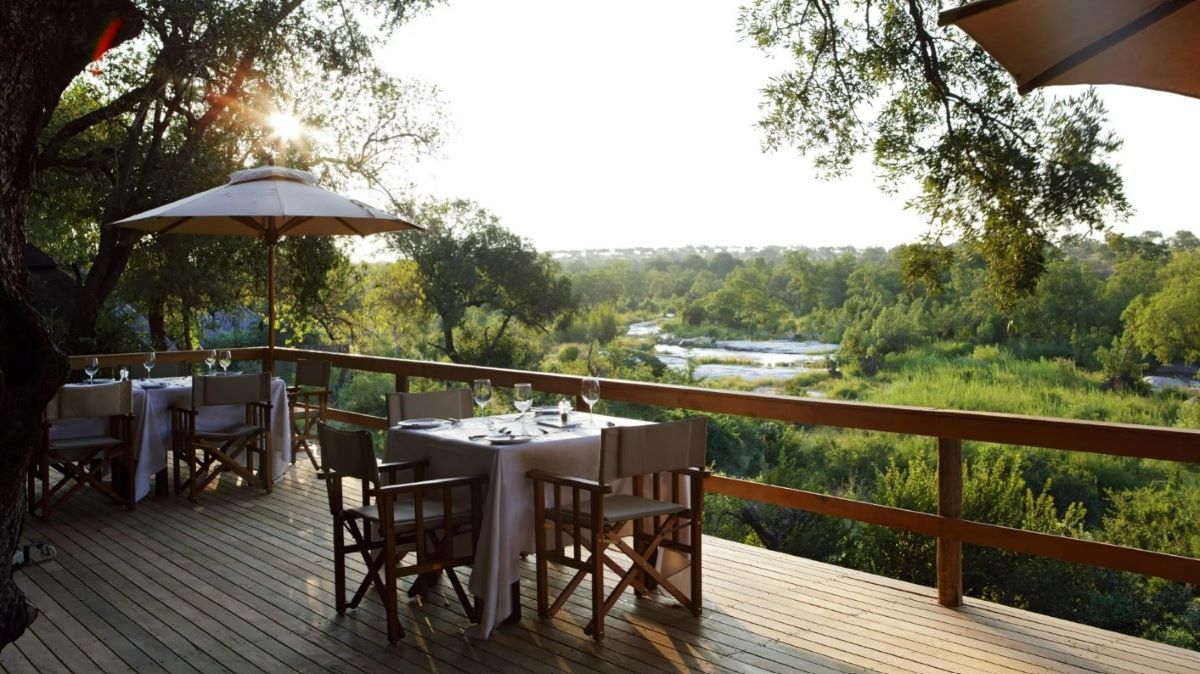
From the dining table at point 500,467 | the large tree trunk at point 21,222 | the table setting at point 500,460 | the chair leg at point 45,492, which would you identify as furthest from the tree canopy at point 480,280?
the large tree trunk at point 21,222

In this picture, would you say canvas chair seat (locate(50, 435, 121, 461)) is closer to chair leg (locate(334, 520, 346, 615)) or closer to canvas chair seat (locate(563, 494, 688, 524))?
chair leg (locate(334, 520, 346, 615))

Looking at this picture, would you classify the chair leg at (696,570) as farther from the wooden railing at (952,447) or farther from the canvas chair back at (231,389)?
the canvas chair back at (231,389)

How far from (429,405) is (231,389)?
2.14 meters

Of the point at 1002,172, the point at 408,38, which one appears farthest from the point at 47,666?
the point at 408,38

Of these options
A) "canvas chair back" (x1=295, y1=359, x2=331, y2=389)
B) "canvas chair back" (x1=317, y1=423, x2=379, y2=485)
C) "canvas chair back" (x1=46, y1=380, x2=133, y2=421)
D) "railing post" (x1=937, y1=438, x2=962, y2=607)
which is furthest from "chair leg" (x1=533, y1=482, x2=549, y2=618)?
"canvas chair back" (x1=295, y1=359, x2=331, y2=389)

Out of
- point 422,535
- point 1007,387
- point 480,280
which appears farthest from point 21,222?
point 1007,387

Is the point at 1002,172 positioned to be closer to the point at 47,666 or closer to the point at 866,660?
the point at 866,660

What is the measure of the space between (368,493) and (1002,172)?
6.49 meters

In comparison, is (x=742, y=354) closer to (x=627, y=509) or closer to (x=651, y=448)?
(x=627, y=509)

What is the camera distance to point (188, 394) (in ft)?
22.7

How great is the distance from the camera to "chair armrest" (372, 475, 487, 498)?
3922 mm

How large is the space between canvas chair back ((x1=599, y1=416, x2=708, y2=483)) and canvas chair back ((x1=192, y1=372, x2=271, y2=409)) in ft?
11.8

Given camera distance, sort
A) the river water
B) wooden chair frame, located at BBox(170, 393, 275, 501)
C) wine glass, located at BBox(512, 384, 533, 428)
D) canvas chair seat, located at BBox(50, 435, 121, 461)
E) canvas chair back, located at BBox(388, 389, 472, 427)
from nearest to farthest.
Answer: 1. wine glass, located at BBox(512, 384, 533, 428)
2. canvas chair back, located at BBox(388, 389, 472, 427)
3. canvas chair seat, located at BBox(50, 435, 121, 461)
4. wooden chair frame, located at BBox(170, 393, 275, 501)
5. the river water

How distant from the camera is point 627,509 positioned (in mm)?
4227
